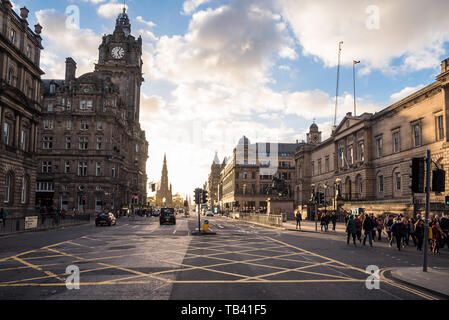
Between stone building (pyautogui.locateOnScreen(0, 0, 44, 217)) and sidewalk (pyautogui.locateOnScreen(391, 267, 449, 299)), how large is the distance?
39.0 m

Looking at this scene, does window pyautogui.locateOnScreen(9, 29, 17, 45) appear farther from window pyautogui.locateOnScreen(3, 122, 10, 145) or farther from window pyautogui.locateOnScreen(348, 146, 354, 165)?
window pyautogui.locateOnScreen(348, 146, 354, 165)

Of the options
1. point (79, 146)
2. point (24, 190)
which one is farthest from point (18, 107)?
point (79, 146)

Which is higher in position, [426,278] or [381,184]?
[381,184]

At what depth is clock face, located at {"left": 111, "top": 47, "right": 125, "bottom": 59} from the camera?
328ft

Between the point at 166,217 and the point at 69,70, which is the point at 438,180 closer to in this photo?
the point at 166,217

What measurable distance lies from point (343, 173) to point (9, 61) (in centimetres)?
5350

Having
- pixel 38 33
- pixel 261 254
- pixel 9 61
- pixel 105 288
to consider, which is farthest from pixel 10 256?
pixel 38 33

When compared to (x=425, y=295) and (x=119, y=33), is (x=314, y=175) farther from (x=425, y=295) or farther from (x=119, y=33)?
(x=425, y=295)

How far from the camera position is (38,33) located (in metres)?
47.9

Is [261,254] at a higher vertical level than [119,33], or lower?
lower

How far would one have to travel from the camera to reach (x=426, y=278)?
1013 centimetres

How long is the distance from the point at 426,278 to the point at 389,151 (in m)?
45.7

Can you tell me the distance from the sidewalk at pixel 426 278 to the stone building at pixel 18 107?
39.0 metres

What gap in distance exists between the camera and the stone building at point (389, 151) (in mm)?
39125
